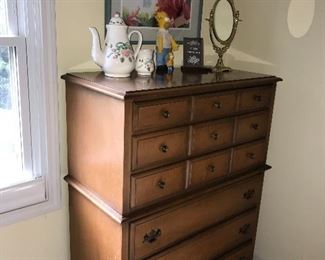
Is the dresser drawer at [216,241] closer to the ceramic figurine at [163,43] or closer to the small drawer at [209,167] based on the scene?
the small drawer at [209,167]

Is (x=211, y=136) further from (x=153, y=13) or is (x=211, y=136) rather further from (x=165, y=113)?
(x=153, y=13)

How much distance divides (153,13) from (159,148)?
76 cm

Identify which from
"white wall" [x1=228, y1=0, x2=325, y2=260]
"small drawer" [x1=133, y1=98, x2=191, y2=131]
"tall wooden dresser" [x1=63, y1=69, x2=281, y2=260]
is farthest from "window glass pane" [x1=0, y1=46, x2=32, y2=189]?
"white wall" [x1=228, y1=0, x2=325, y2=260]

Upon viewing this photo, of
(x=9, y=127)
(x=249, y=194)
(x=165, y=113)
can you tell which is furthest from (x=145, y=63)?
(x=249, y=194)

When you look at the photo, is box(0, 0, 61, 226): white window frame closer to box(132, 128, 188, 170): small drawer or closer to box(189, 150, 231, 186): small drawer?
box(132, 128, 188, 170): small drawer

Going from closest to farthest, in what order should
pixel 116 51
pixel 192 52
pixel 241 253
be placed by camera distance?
pixel 116 51 → pixel 192 52 → pixel 241 253

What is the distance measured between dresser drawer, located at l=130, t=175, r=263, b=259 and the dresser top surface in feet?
1.67

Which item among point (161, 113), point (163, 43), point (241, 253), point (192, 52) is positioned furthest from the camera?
point (241, 253)

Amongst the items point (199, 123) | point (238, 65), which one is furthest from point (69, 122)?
point (238, 65)

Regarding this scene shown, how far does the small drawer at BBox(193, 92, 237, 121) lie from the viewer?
1.51m

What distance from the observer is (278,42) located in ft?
6.66

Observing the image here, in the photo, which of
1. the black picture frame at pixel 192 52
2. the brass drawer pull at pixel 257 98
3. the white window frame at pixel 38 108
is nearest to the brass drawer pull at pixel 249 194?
the brass drawer pull at pixel 257 98

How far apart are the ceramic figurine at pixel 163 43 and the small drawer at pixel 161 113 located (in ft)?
1.24

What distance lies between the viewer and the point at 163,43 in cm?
177
